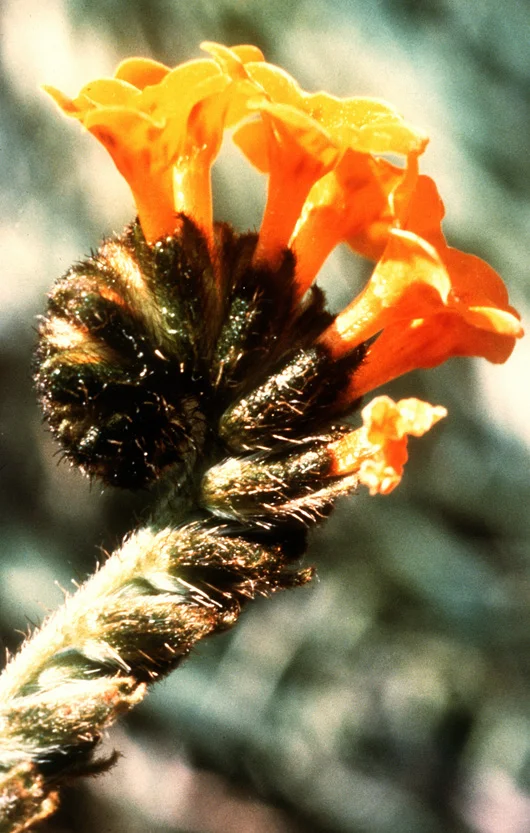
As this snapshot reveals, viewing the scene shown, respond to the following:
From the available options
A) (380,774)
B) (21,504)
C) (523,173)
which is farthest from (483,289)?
(380,774)

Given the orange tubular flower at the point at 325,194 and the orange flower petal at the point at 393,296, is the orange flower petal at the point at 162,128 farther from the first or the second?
the orange flower petal at the point at 393,296

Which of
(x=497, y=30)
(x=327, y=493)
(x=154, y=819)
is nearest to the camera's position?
(x=327, y=493)

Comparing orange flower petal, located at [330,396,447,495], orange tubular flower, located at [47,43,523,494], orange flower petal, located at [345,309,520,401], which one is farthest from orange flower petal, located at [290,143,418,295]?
orange flower petal, located at [330,396,447,495]

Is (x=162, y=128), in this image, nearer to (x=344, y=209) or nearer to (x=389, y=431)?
(x=344, y=209)

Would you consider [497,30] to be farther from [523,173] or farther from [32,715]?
[32,715]

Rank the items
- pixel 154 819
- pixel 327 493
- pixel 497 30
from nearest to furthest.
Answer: pixel 327 493, pixel 497 30, pixel 154 819
